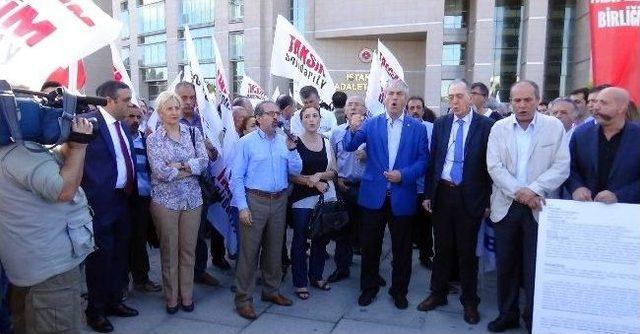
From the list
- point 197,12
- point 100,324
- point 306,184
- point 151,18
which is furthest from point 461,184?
point 151,18

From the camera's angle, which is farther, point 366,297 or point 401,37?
point 401,37

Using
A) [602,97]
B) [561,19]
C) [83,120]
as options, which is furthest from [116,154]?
[561,19]

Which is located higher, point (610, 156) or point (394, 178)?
point (610, 156)

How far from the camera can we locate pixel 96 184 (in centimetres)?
380

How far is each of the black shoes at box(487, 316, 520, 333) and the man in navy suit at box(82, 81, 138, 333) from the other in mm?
A: 3108

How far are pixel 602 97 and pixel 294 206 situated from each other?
2.76 m

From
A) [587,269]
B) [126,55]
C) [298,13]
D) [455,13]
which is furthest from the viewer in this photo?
[126,55]

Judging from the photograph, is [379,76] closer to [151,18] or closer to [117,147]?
[117,147]

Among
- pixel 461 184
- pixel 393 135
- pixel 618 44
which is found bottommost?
pixel 461 184

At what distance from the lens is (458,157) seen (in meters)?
4.15

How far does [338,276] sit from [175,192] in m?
2.09

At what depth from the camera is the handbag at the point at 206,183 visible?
433 centimetres

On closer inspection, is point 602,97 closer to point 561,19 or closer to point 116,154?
point 116,154

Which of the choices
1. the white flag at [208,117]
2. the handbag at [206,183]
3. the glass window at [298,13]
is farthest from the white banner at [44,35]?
the glass window at [298,13]
